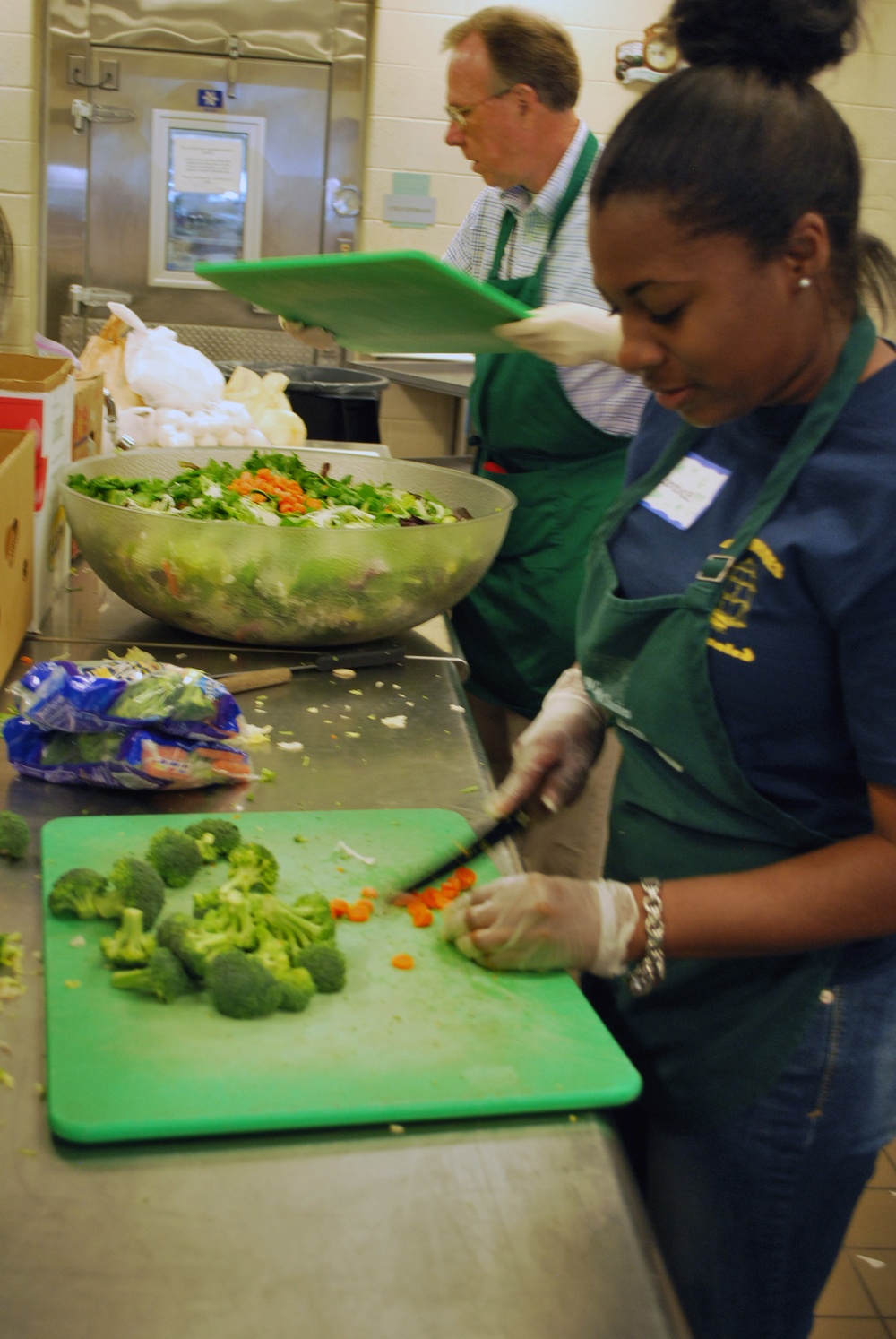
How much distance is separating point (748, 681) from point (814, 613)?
9 cm

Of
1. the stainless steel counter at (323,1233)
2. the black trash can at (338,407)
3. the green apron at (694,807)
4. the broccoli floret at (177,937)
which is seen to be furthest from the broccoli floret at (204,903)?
the black trash can at (338,407)

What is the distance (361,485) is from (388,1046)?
1.34m

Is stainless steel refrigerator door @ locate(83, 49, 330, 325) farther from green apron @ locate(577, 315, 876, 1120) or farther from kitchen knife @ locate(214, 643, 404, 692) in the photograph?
green apron @ locate(577, 315, 876, 1120)

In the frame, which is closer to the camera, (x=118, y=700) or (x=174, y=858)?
(x=174, y=858)

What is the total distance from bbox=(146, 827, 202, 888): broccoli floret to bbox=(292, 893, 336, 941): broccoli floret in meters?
0.12

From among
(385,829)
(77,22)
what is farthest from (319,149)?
(385,829)

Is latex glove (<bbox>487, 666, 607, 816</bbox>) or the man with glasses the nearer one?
latex glove (<bbox>487, 666, 607, 816</bbox>)

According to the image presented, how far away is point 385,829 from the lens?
51.6 inches

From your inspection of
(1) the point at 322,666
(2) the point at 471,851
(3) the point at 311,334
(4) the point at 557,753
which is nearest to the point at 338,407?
(3) the point at 311,334

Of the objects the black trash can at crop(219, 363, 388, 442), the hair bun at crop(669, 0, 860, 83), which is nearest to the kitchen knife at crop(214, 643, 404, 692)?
the hair bun at crop(669, 0, 860, 83)

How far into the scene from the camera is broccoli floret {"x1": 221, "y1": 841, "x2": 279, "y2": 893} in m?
1.11

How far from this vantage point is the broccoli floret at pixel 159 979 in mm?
943

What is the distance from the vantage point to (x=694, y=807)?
1.26 meters

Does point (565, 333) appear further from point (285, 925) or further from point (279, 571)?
point (285, 925)
